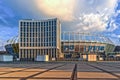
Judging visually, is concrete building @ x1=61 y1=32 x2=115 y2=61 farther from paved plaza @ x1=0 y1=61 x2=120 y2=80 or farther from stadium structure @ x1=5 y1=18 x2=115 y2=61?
paved plaza @ x1=0 y1=61 x2=120 y2=80

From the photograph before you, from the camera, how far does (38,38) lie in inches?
5787

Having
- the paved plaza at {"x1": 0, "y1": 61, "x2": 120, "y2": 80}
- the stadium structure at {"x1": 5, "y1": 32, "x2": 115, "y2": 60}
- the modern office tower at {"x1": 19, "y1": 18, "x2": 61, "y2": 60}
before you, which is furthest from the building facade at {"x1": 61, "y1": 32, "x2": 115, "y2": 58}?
the paved plaza at {"x1": 0, "y1": 61, "x2": 120, "y2": 80}

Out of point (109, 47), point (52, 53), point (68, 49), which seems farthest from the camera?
point (109, 47)

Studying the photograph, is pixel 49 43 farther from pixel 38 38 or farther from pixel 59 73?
pixel 59 73

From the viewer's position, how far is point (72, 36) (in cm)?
16225

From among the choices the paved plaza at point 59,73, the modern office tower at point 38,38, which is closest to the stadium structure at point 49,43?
the modern office tower at point 38,38

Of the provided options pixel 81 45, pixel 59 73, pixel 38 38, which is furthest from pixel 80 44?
pixel 59 73

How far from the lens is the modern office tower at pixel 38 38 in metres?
144

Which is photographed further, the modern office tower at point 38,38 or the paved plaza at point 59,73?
the modern office tower at point 38,38

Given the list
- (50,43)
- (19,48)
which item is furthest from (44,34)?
(19,48)

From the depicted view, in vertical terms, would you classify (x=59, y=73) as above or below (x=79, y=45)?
below

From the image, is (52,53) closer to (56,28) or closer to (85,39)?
(56,28)

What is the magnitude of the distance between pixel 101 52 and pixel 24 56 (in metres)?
47.8

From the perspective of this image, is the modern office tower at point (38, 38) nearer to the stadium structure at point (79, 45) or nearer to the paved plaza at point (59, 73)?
the stadium structure at point (79, 45)
